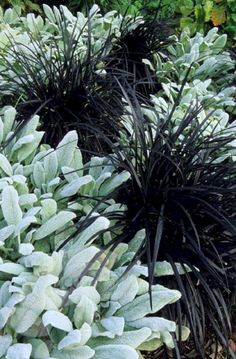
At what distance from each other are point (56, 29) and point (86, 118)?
4.74 feet

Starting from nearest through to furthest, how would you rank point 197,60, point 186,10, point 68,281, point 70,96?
point 68,281, point 70,96, point 197,60, point 186,10

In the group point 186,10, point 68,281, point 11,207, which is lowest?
point 68,281

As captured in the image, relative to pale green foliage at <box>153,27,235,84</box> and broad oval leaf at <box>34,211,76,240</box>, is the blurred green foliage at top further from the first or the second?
broad oval leaf at <box>34,211,76,240</box>

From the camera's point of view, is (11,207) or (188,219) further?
(188,219)

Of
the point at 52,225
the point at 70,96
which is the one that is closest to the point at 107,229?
the point at 52,225

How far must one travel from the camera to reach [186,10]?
176 inches

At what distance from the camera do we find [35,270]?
1.86 meters

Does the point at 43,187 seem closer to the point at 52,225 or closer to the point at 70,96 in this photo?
the point at 52,225

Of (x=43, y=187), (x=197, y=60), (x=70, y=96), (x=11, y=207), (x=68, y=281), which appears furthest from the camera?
(x=197, y=60)

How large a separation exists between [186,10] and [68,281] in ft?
10.6

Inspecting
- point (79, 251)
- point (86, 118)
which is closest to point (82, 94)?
point (86, 118)

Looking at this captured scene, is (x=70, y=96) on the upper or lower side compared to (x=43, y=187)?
upper

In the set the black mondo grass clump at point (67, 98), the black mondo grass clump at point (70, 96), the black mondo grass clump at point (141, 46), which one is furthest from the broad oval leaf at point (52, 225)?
the black mondo grass clump at point (141, 46)

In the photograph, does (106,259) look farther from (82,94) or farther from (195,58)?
(195,58)
